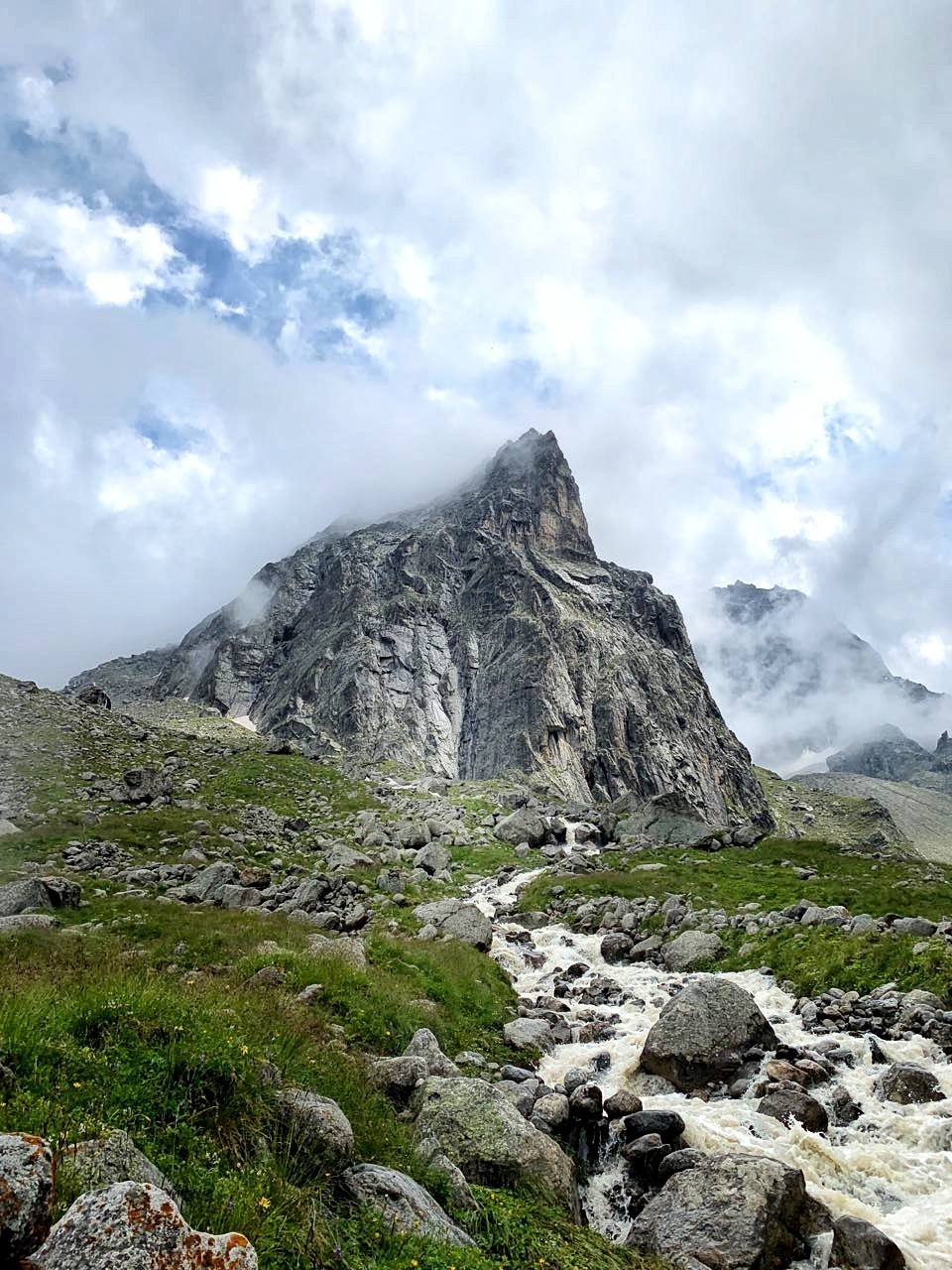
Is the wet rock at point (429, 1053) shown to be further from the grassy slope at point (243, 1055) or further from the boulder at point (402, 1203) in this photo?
the boulder at point (402, 1203)

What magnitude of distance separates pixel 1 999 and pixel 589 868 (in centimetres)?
3733

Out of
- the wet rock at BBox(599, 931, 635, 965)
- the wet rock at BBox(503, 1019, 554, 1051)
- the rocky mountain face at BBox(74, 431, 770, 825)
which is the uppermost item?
the rocky mountain face at BBox(74, 431, 770, 825)

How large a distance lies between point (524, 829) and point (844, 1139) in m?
40.6

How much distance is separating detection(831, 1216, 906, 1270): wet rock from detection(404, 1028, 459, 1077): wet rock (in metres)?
6.94

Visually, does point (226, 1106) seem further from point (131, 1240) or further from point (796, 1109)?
point (796, 1109)

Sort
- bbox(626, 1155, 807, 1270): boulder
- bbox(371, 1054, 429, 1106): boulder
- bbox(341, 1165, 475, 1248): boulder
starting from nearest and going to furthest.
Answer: bbox(341, 1165, 475, 1248): boulder → bbox(626, 1155, 807, 1270): boulder → bbox(371, 1054, 429, 1106): boulder

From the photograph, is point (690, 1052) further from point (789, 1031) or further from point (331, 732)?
point (331, 732)

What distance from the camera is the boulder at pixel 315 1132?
7.93m

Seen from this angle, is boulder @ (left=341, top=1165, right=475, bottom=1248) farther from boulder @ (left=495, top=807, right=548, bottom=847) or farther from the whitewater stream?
boulder @ (left=495, top=807, right=548, bottom=847)

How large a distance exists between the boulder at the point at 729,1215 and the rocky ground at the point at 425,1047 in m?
0.04

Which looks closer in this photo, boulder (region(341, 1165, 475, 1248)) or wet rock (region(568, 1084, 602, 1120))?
boulder (region(341, 1165, 475, 1248))

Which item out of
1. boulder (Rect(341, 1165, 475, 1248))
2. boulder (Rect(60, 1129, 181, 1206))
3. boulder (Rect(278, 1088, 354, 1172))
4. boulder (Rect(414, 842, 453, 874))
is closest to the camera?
boulder (Rect(60, 1129, 181, 1206))

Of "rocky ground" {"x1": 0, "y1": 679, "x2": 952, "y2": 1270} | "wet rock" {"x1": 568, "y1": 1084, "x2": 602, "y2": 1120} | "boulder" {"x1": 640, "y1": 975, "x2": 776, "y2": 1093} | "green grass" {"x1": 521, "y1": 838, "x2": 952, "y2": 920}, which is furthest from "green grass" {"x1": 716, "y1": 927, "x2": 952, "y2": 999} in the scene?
"wet rock" {"x1": 568, "y1": 1084, "x2": 602, "y2": 1120}

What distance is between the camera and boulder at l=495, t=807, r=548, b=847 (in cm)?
5216
